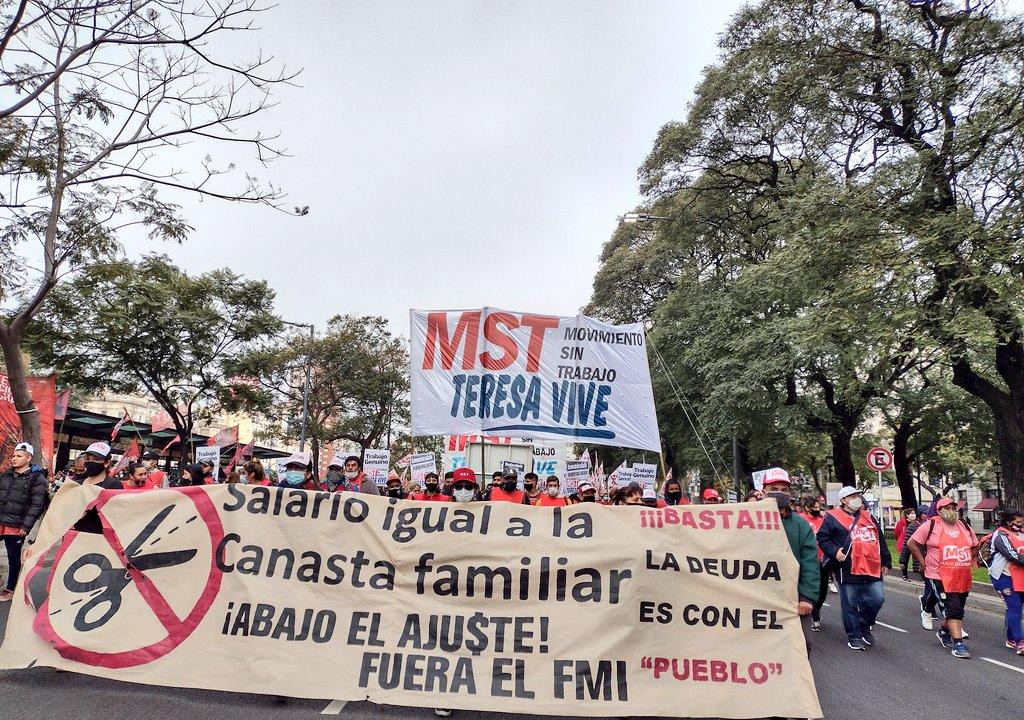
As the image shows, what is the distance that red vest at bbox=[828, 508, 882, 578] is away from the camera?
789 centimetres

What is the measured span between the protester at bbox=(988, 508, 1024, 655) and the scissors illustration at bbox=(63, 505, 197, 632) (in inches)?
328

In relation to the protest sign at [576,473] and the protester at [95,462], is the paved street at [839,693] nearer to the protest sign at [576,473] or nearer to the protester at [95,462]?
the protester at [95,462]

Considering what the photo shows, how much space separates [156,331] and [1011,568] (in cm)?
2157

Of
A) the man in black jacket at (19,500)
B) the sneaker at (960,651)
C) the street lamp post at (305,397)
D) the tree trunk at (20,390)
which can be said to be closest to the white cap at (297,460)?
the man in black jacket at (19,500)

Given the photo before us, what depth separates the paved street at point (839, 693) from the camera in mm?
4449

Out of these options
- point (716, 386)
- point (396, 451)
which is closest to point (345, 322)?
point (396, 451)

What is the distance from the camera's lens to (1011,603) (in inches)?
319

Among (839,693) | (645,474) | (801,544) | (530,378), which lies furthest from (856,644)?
(645,474)

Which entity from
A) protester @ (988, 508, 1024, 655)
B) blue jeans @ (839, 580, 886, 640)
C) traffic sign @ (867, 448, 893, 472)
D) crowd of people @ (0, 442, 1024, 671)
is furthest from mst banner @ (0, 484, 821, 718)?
traffic sign @ (867, 448, 893, 472)

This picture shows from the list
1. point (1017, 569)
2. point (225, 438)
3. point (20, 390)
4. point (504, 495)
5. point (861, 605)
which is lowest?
point (861, 605)

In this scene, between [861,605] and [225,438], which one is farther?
[225,438]

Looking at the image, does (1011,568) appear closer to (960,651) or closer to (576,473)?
(960,651)

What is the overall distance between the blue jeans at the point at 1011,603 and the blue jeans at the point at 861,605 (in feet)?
4.15

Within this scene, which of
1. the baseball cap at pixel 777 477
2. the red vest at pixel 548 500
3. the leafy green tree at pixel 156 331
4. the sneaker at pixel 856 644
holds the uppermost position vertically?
the leafy green tree at pixel 156 331
